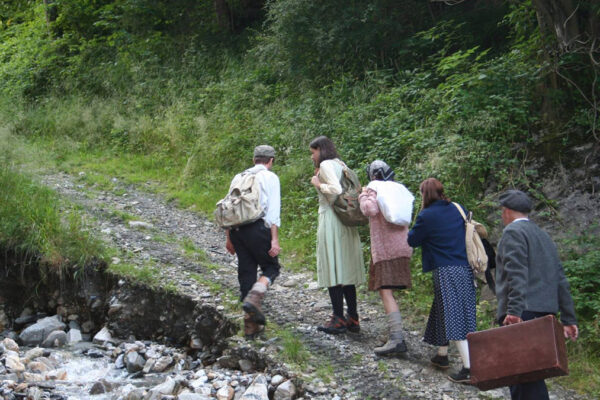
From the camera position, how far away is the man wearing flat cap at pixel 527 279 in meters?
4.04

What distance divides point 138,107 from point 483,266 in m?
11.6

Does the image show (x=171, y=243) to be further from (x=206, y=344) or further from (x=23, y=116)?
(x=23, y=116)

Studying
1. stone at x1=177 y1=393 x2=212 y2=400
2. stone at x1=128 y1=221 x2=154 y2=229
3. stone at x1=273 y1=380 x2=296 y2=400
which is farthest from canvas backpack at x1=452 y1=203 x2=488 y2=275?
stone at x1=128 y1=221 x2=154 y2=229

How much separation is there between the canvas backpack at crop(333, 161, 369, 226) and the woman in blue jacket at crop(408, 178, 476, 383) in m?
0.76

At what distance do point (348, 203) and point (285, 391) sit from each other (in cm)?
183

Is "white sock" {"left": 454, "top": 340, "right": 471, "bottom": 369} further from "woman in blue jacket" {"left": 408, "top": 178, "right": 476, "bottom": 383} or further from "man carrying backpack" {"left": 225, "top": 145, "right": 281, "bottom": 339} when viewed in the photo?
"man carrying backpack" {"left": 225, "top": 145, "right": 281, "bottom": 339}

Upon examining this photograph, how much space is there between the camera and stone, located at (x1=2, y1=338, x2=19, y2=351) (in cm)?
676

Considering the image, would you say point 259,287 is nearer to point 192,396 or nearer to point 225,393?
point 225,393

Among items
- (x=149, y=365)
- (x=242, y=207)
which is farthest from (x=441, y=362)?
(x=149, y=365)

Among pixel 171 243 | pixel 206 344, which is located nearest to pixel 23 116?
pixel 171 243

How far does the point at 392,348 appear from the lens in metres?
5.52

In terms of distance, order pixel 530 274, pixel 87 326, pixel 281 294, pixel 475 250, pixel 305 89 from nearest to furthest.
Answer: pixel 530 274, pixel 475 250, pixel 281 294, pixel 87 326, pixel 305 89

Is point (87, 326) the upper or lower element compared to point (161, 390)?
upper

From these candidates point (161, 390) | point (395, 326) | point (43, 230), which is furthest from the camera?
point (43, 230)
